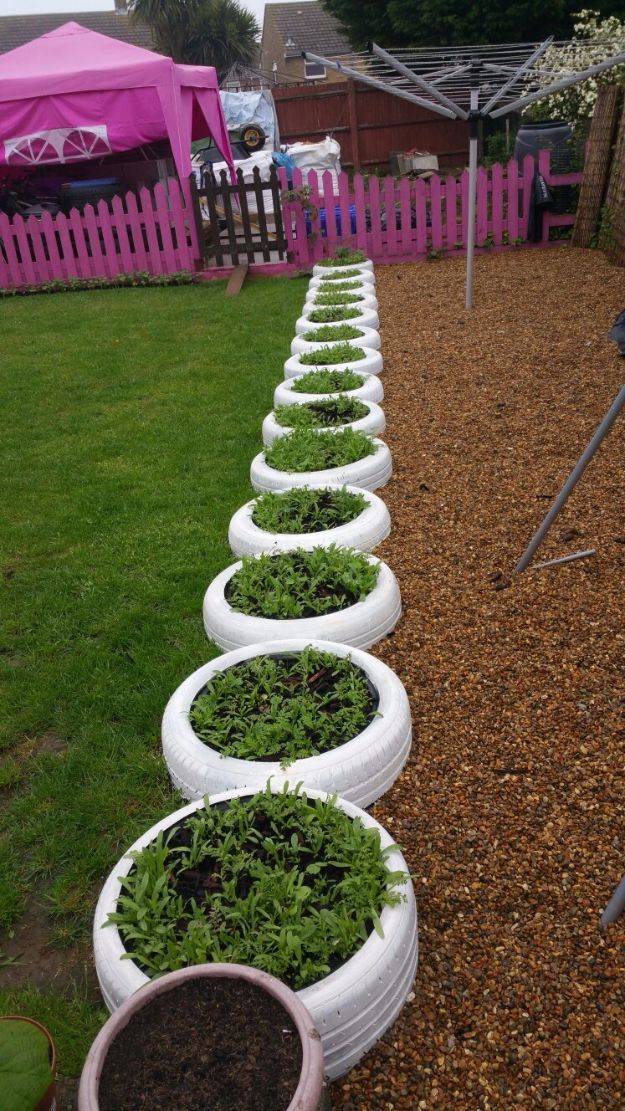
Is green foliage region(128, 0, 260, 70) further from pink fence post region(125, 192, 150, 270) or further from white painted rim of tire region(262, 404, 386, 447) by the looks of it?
white painted rim of tire region(262, 404, 386, 447)

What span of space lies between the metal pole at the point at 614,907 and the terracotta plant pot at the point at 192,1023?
0.93 metres

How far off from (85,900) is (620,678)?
2.01m

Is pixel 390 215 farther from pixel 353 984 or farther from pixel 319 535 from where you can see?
pixel 353 984

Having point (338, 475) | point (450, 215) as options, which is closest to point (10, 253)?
point (450, 215)

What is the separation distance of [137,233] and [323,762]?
10.9 m

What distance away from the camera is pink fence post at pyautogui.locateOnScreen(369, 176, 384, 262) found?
11.0m

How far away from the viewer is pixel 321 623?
3.10 metres

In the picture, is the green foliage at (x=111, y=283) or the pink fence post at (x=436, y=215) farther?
the green foliage at (x=111, y=283)

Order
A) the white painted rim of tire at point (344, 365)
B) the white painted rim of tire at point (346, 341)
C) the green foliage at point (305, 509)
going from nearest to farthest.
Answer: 1. the green foliage at point (305, 509)
2. the white painted rim of tire at point (344, 365)
3. the white painted rim of tire at point (346, 341)

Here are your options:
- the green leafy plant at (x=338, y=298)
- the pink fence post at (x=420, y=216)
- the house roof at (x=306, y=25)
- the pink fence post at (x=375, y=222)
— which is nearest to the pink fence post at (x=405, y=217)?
the pink fence post at (x=420, y=216)

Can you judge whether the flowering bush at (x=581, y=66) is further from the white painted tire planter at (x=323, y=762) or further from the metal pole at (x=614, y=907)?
the metal pole at (x=614, y=907)

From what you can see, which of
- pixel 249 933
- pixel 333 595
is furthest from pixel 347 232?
pixel 249 933

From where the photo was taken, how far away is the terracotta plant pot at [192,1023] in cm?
141

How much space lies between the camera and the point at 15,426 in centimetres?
650
